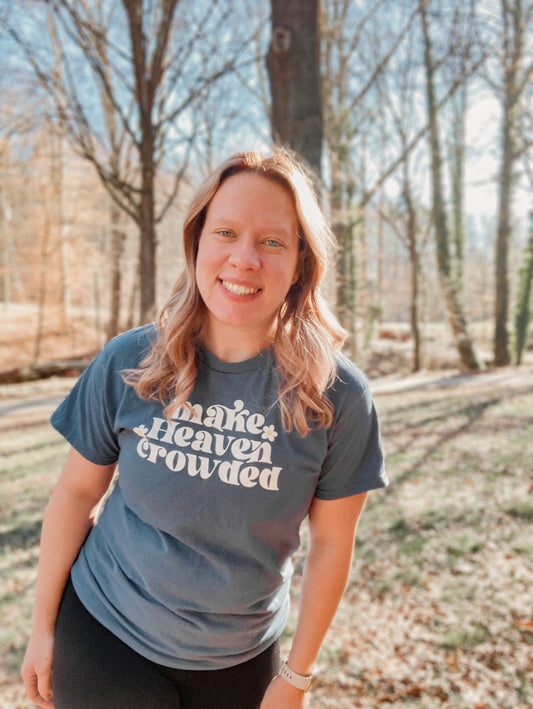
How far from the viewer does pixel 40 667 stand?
1455mm

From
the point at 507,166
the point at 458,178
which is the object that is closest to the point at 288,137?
the point at 507,166

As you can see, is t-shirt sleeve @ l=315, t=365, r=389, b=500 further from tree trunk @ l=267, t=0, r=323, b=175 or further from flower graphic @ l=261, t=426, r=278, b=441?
tree trunk @ l=267, t=0, r=323, b=175

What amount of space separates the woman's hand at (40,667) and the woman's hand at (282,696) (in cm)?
58

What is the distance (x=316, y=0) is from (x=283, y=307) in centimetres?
371

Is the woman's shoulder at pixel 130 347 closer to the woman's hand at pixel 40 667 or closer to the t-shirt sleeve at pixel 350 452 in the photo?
the t-shirt sleeve at pixel 350 452

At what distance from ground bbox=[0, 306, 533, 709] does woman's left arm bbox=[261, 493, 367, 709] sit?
1601 mm

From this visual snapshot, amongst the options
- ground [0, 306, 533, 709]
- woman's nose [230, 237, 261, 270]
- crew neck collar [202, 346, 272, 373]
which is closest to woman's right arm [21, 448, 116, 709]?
crew neck collar [202, 346, 272, 373]

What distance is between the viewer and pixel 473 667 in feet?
9.25

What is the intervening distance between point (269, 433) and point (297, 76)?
11.9 ft

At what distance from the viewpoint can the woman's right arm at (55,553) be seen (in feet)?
4.78

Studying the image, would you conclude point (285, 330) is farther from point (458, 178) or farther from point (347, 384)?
point (458, 178)

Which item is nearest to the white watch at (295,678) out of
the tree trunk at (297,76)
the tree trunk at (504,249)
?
the tree trunk at (297,76)

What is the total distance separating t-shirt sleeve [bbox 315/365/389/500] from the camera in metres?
1.34

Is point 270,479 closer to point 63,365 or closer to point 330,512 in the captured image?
point 330,512
